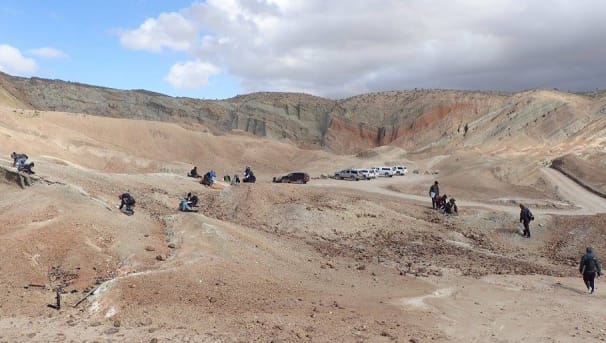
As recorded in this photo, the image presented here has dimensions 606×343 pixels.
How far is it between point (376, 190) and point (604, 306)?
27.3m

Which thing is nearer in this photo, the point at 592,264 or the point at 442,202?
the point at 592,264

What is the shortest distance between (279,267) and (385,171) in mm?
39643

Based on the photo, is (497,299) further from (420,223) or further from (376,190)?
(376,190)

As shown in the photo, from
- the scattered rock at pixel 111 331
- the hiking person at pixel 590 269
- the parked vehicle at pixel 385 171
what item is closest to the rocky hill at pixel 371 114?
the parked vehicle at pixel 385 171

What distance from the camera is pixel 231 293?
14570 mm

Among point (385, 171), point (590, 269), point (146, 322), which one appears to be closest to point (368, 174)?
point (385, 171)

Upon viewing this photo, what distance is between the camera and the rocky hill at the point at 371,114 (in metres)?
73.3

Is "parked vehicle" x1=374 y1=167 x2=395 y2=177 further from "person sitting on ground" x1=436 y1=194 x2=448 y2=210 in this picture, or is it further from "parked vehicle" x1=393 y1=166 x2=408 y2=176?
"person sitting on ground" x1=436 y1=194 x2=448 y2=210

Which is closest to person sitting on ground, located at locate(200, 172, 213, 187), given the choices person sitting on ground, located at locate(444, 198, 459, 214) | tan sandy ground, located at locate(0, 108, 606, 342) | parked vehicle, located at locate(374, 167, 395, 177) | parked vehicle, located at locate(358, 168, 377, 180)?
tan sandy ground, located at locate(0, 108, 606, 342)

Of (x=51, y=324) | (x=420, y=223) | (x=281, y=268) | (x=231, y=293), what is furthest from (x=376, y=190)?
(x=51, y=324)

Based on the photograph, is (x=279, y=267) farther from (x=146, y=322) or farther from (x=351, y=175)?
(x=351, y=175)

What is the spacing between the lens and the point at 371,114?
104500 mm

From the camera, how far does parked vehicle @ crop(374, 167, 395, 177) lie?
5597cm

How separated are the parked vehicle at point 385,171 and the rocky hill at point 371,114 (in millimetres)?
21133
